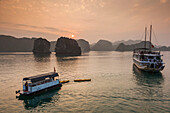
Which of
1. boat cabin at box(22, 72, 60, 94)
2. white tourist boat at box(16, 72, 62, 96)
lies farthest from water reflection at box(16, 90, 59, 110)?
boat cabin at box(22, 72, 60, 94)

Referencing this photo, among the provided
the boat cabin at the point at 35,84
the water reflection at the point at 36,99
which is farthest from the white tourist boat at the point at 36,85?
the water reflection at the point at 36,99

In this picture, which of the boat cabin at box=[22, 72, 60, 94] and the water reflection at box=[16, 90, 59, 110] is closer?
the water reflection at box=[16, 90, 59, 110]

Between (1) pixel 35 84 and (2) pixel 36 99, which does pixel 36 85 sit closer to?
(1) pixel 35 84

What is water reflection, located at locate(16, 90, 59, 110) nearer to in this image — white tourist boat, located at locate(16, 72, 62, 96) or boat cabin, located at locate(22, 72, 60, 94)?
white tourist boat, located at locate(16, 72, 62, 96)

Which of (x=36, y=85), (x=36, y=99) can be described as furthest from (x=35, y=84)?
(x=36, y=99)

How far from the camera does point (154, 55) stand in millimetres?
48781

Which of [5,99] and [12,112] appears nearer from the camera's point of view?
[12,112]

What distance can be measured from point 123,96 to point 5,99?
25.3 meters

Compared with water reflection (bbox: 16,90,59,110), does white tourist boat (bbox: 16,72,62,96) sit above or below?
above

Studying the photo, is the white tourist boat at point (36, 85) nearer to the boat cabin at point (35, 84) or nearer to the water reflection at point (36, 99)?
the boat cabin at point (35, 84)

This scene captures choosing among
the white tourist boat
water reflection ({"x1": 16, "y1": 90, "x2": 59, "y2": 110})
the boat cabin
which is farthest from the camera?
the boat cabin

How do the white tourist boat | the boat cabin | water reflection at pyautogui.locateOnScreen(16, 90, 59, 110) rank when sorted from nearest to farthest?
1. water reflection at pyautogui.locateOnScreen(16, 90, 59, 110)
2. the white tourist boat
3. the boat cabin

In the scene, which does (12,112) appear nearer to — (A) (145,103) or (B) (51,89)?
(B) (51,89)

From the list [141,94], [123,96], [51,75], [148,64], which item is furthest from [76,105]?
[148,64]
